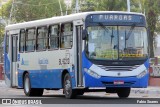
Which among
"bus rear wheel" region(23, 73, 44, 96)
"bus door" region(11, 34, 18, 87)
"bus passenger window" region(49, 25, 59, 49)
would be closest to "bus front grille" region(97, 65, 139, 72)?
"bus passenger window" region(49, 25, 59, 49)

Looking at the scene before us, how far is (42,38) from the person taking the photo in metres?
25.4

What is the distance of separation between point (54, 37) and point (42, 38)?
1117 millimetres

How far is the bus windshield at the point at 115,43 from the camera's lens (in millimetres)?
22094

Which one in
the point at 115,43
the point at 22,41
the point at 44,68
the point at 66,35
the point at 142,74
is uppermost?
the point at 66,35

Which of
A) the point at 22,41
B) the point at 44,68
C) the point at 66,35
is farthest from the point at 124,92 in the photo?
the point at 22,41

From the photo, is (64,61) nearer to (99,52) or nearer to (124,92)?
(99,52)

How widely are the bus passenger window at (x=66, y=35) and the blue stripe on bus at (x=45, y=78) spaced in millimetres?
1107

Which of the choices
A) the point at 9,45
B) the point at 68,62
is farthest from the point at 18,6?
the point at 68,62

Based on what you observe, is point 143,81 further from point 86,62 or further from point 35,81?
point 35,81

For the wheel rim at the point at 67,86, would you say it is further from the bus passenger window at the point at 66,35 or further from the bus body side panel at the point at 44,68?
the bus passenger window at the point at 66,35

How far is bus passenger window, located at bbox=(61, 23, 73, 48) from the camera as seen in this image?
2316 cm

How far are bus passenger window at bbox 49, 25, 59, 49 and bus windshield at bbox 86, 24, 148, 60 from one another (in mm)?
2319

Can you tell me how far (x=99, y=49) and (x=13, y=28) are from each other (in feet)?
24.1

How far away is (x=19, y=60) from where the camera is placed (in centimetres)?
2788
